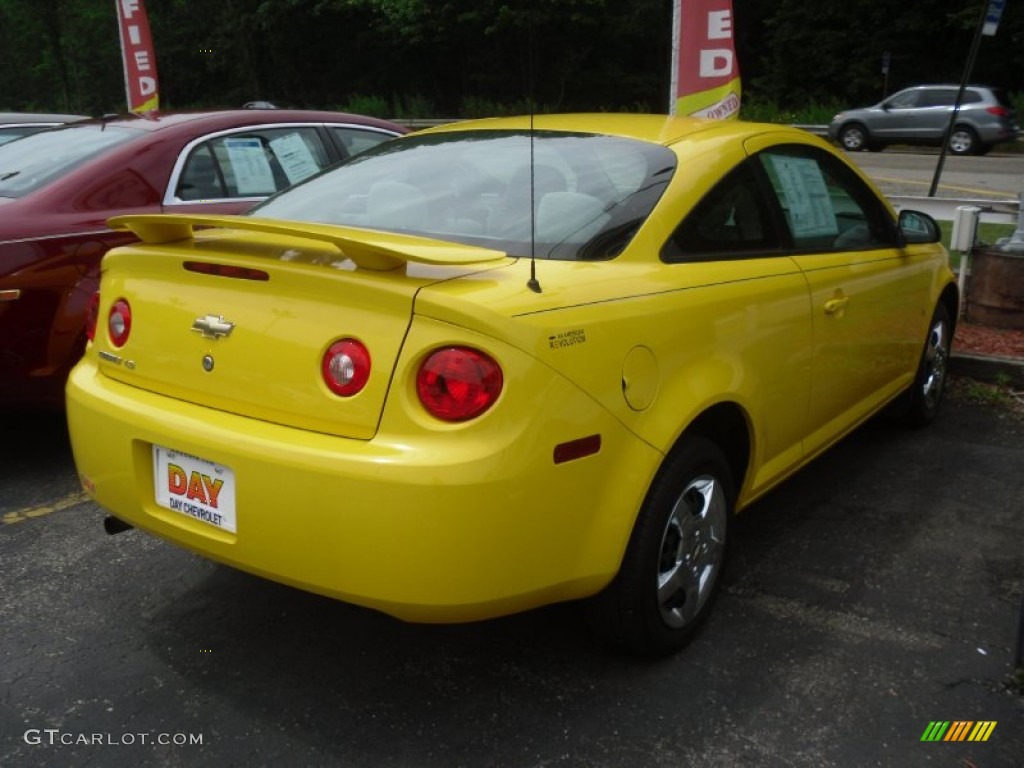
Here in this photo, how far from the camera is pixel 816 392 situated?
11.3 feet

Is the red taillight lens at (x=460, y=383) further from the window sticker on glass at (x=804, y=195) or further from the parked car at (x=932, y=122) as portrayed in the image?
the parked car at (x=932, y=122)

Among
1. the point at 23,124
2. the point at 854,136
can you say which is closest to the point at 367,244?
the point at 23,124

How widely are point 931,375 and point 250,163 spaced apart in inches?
145

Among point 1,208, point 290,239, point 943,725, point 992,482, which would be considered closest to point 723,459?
point 943,725

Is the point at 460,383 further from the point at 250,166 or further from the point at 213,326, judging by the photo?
the point at 250,166

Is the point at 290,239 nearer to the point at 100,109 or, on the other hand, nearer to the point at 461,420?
the point at 461,420

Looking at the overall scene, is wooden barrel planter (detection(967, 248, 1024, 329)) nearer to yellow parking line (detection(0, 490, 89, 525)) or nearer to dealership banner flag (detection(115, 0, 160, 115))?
yellow parking line (detection(0, 490, 89, 525))

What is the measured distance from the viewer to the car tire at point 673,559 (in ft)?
8.50

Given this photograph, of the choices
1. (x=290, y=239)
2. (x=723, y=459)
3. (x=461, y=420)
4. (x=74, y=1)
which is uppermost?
(x=74, y=1)

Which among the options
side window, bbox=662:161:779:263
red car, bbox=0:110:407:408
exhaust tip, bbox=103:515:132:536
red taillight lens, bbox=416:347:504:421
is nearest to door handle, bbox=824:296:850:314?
side window, bbox=662:161:779:263

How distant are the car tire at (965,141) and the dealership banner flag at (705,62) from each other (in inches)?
673

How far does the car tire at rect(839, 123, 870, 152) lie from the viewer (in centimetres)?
Answer: 2429

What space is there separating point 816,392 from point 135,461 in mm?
2252

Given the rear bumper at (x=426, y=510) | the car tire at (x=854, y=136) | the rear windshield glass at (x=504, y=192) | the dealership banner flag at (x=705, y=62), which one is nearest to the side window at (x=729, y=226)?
the rear windshield glass at (x=504, y=192)
